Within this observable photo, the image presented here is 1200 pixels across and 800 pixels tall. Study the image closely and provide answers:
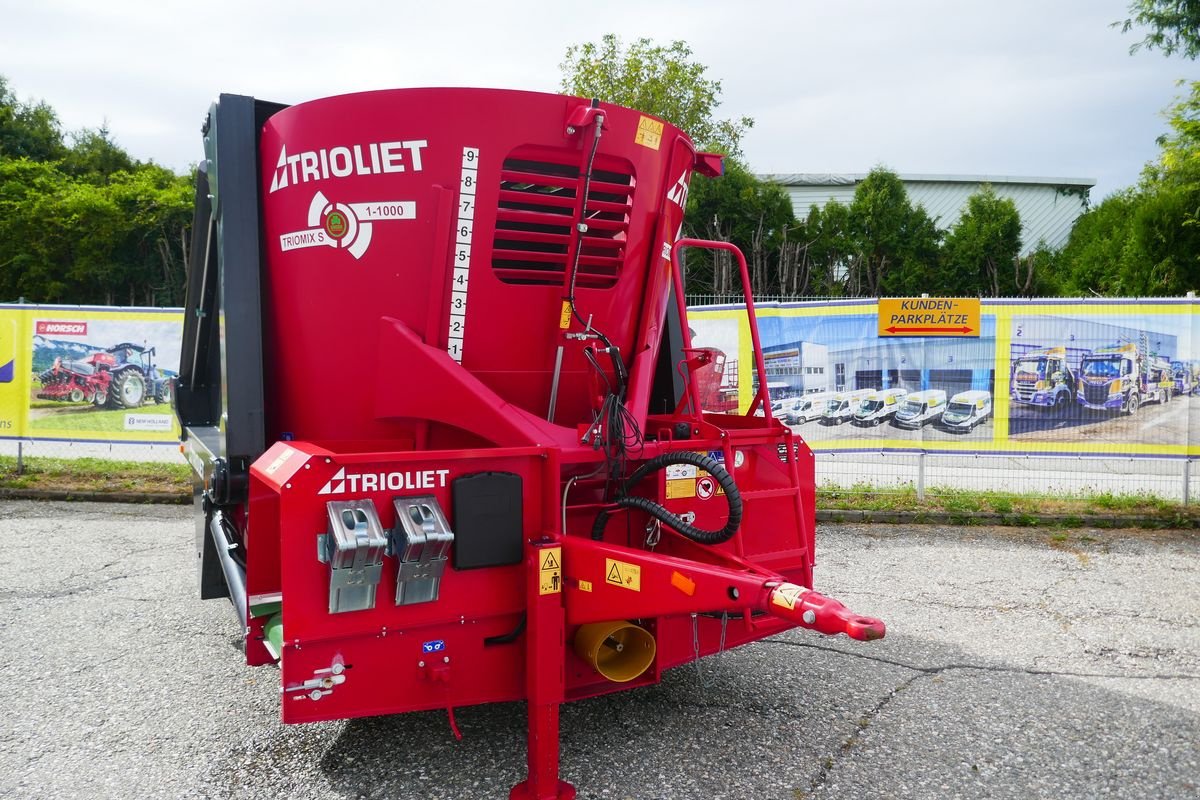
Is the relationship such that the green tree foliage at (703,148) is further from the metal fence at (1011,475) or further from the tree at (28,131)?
the tree at (28,131)

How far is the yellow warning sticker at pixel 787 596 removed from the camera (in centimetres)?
258

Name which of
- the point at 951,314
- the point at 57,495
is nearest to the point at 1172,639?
the point at 951,314

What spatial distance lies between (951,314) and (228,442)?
23.2 ft

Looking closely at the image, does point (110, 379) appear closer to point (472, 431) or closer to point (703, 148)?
point (472, 431)

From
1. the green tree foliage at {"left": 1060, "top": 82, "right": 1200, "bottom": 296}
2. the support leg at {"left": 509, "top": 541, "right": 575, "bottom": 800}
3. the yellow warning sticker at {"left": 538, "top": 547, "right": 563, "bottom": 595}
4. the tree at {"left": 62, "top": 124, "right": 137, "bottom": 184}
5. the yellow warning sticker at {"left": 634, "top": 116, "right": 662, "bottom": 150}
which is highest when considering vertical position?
the tree at {"left": 62, "top": 124, "right": 137, "bottom": 184}

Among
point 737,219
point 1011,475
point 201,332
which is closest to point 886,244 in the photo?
point 737,219

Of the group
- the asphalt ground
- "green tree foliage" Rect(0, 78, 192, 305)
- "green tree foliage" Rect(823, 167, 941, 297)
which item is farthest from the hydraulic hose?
"green tree foliage" Rect(0, 78, 192, 305)

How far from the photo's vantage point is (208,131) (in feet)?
12.7

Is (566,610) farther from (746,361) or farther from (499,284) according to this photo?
(746,361)

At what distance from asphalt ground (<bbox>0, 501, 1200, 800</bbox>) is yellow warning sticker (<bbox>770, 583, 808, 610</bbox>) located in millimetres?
895

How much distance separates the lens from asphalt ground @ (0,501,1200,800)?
3131 millimetres

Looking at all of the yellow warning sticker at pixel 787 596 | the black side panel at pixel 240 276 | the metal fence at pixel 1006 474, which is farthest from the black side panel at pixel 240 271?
the metal fence at pixel 1006 474

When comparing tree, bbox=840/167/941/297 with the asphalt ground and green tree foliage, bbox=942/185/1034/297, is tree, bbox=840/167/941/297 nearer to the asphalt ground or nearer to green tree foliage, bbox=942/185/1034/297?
green tree foliage, bbox=942/185/1034/297

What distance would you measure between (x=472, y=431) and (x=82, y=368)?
8.49 meters
